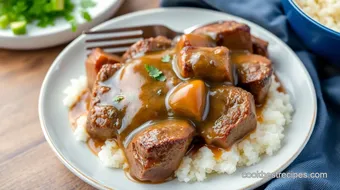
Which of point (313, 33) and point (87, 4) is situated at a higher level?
point (313, 33)

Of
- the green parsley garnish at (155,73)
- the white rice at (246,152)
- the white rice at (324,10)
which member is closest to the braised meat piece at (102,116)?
the green parsley garnish at (155,73)

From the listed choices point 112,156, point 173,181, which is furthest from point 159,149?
point 112,156

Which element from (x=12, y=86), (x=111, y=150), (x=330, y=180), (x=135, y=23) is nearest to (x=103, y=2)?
(x=135, y=23)

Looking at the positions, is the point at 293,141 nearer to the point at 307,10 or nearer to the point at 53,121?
the point at 307,10

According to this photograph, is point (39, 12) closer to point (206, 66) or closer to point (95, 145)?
point (95, 145)

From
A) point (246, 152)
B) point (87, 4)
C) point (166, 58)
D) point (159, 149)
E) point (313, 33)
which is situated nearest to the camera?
point (159, 149)

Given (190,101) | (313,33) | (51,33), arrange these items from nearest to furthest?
(190,101) < (313,33) < (51,33)

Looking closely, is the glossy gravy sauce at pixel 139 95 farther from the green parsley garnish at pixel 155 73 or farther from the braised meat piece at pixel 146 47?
the braised meat piece at pixel 146 47

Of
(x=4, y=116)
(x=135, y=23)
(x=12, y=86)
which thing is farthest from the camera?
(x=135, y=23)
